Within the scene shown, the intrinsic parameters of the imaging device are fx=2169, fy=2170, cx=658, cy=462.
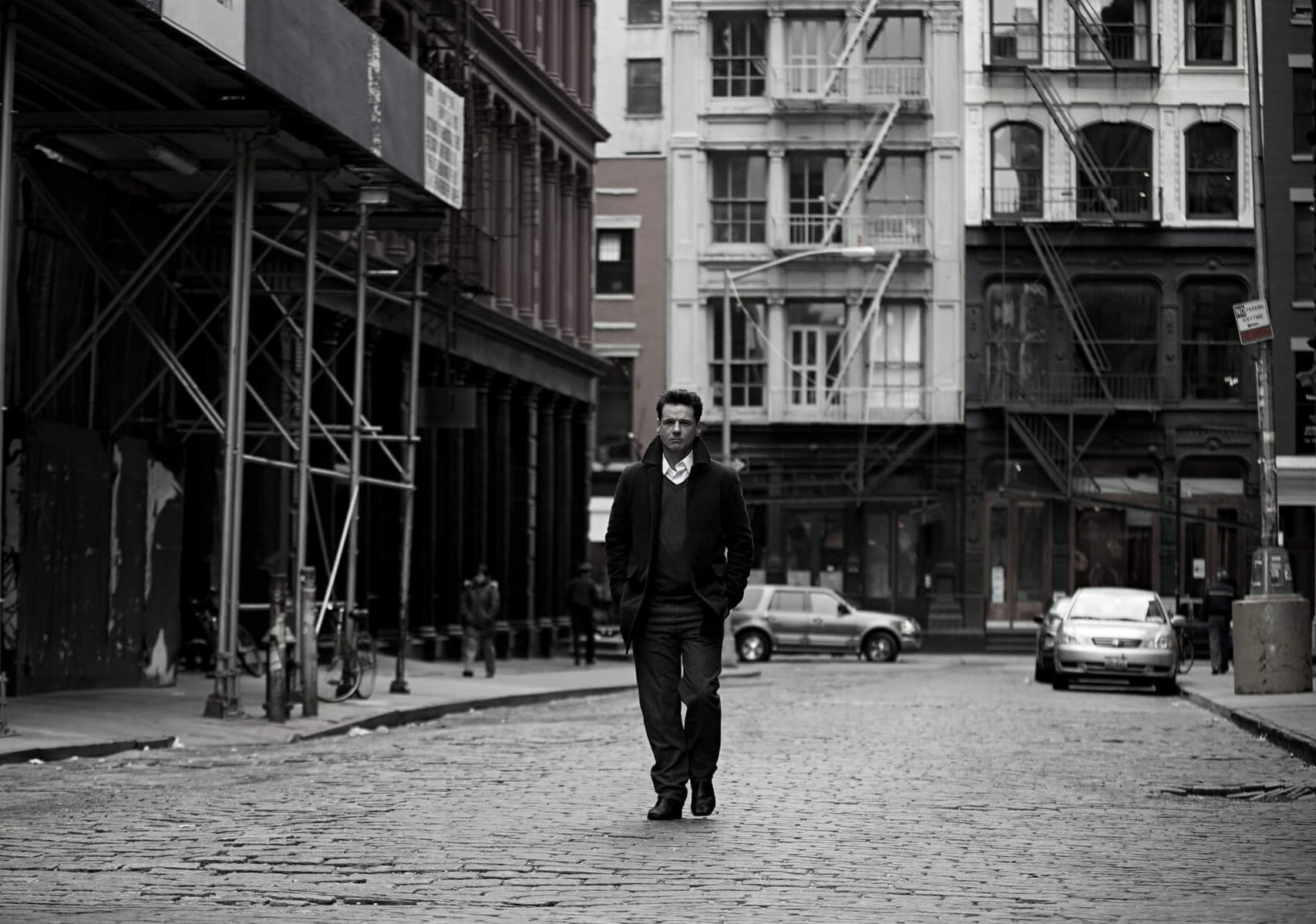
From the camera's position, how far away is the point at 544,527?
4250cm

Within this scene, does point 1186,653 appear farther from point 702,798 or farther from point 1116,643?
point 702,798

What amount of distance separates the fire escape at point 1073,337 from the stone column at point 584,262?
40.2 ft

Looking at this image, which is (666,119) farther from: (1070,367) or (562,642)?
(562,642)

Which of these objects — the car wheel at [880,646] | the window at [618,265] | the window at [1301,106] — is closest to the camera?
the car wheel at [880,646]

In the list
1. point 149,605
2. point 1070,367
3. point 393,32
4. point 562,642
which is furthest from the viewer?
point 1070,367

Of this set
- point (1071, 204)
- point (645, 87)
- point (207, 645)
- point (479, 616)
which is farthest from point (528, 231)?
point (1071, 204)

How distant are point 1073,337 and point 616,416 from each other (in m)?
11.6

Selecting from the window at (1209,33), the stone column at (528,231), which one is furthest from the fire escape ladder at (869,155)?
the stone column at (528,231)

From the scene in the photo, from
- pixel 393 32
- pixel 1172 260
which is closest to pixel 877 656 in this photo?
pixel 1172 260

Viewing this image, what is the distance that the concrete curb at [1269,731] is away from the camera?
16.5 m

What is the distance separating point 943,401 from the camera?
176 ft

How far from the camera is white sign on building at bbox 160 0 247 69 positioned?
15945mm

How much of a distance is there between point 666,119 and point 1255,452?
16.9m

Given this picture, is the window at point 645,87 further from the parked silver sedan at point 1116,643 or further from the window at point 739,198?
the parked silver sedan at point 1116,643
